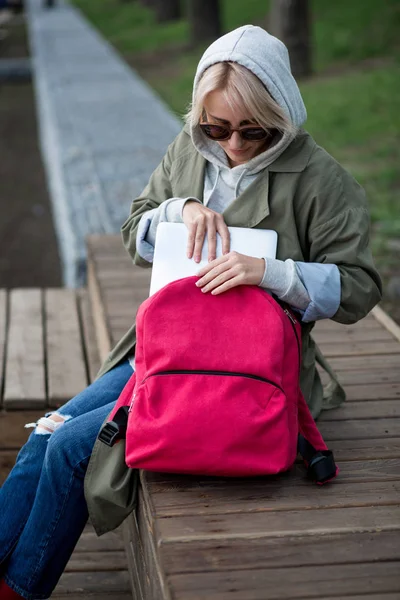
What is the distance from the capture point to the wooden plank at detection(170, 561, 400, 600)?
6.45ft

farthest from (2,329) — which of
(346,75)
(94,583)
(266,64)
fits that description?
(346,75)

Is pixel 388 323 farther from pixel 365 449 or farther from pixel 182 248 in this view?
pixel 182 248

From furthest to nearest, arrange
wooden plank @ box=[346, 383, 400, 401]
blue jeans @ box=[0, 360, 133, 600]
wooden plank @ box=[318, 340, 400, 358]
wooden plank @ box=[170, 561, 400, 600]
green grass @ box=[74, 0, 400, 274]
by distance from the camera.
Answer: green grass @ box=[74, 0, 400, 274], wooden plank @ box=[318, 340, 400, 358], wooden plank @ box=[346, 383, 400, 401], blue jeans @ box=[0, 360, 133, 600], wooden plank @ box=[170, 561, 400, 600]

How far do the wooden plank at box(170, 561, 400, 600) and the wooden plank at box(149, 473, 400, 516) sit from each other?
0.82 ft

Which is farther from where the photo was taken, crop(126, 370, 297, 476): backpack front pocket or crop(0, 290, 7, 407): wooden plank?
crop(0, 290, 7, 407): wooden plank

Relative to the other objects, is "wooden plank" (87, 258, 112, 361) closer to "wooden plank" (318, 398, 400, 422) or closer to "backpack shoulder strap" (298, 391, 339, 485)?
"wooden plank" (318, 398, 400, 422)

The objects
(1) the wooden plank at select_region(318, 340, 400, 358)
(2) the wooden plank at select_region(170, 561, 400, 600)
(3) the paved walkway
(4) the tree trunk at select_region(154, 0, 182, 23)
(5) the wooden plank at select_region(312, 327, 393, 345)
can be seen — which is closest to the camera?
(2) the wooden plank at select_region(170, 561, 400, 600)

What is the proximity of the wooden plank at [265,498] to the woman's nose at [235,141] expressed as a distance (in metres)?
0.84

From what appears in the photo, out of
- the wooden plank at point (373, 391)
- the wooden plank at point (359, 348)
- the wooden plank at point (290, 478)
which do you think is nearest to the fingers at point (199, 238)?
the wooden plank at point (290, 478)

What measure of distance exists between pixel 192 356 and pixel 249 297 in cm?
21

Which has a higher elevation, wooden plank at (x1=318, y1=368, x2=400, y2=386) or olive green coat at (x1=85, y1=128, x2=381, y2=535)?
olive green coat at (x1=85, y1=128, x2=381, y2=535)

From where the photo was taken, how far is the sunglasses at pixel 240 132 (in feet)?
7.82

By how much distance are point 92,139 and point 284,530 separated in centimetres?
647

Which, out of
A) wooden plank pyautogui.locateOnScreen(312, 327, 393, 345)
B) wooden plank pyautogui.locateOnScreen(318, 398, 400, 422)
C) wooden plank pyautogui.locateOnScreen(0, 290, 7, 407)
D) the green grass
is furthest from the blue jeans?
the green grass
